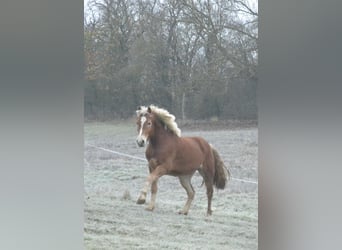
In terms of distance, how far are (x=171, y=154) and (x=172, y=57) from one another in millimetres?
480

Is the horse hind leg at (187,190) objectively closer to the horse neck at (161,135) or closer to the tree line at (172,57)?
the horse neck at (161,135)

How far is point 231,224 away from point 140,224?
45cm

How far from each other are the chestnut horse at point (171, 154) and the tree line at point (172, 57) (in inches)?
2.7

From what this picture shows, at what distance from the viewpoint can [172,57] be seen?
7.94 feet

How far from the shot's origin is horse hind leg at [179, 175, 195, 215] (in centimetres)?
241

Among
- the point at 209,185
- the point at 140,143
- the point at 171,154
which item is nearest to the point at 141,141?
the point at 140,143

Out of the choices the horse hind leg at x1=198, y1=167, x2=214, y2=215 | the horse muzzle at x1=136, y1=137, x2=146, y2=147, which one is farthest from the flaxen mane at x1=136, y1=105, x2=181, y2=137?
the horse hind leg at x1=198, y1=167, x2=214, y2=215

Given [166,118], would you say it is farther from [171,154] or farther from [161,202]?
[161,202]

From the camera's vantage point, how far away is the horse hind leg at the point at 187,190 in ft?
7.90

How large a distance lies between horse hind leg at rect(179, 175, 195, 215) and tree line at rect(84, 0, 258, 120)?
31 cm

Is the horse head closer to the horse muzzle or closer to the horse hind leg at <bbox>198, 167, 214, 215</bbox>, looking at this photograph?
the horse muzzle
